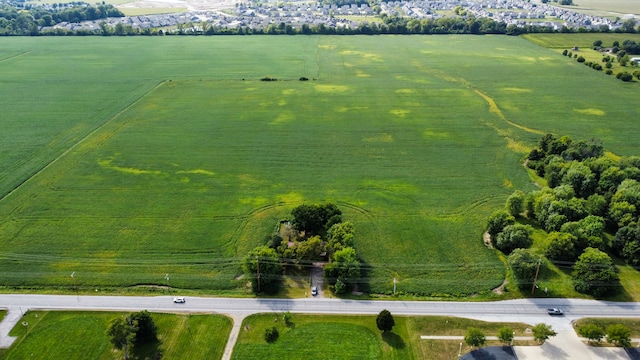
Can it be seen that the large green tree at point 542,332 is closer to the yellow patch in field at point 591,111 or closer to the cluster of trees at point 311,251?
the cluster of trees at point 311,251

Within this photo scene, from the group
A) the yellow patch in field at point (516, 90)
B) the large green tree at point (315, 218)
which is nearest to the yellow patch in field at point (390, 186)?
the large green tree at point (315, 218)

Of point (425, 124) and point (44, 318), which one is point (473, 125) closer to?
point (425, 124)

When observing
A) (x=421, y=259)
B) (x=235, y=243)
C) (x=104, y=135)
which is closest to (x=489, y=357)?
(x=421, y=259)

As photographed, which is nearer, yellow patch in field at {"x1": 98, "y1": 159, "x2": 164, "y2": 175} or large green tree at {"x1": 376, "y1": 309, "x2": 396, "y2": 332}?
large green tree at {"x1": 376, "y1": 309, "x2": 396, "y2": 332}

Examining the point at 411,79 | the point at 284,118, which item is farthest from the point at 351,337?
the point at 411,79

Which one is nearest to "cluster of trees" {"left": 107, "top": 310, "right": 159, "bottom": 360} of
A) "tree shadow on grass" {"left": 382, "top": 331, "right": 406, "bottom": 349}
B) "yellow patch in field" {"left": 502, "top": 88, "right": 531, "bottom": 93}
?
"tree shadow on grass" {"left": 382, "top": 331, "right": 406, "bottom": 349}

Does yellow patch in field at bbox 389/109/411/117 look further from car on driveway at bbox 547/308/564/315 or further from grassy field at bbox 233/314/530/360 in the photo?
grassy field at bbox 233/314/530/360
